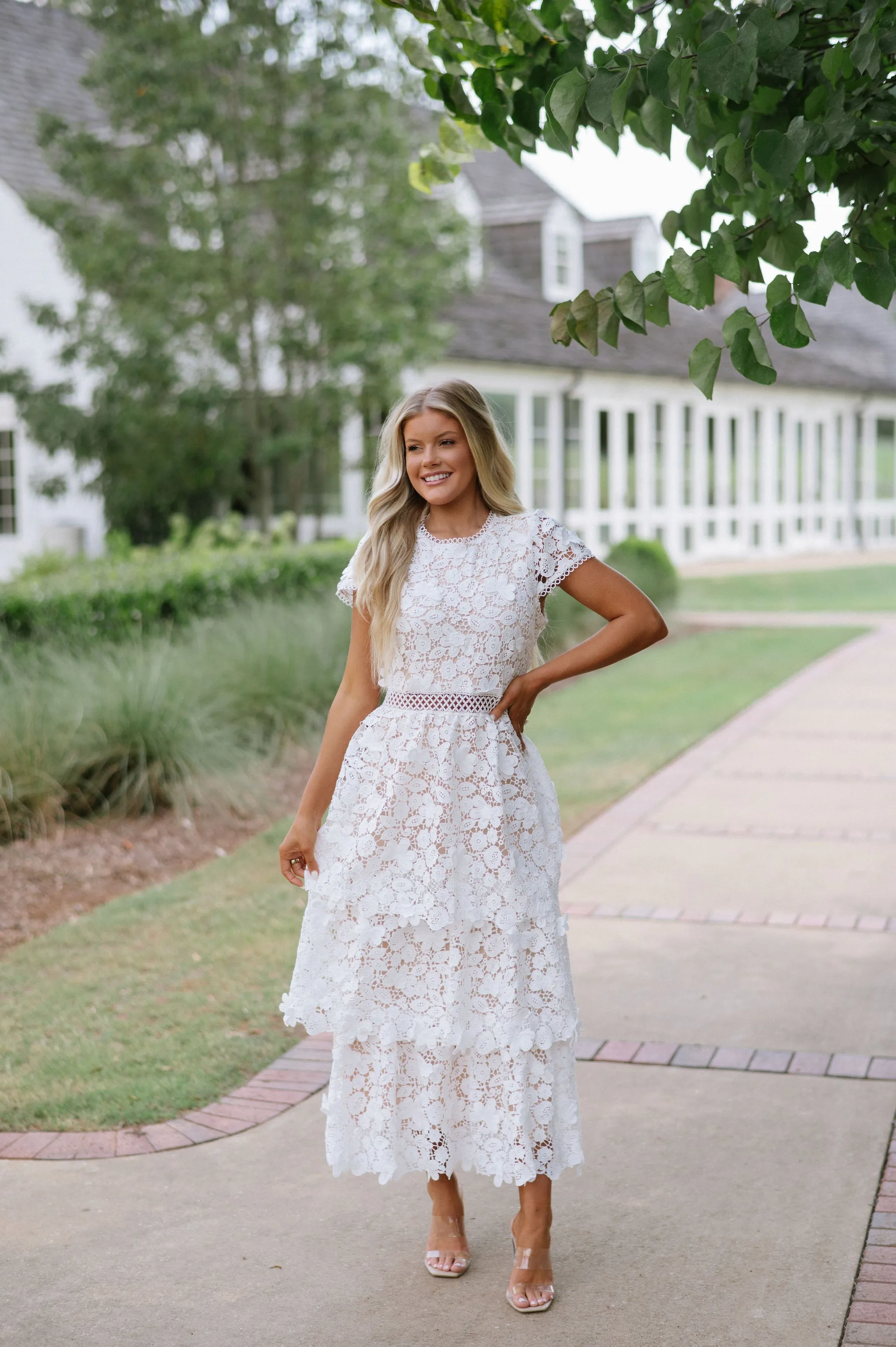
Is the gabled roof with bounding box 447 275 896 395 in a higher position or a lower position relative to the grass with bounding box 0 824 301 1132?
higher

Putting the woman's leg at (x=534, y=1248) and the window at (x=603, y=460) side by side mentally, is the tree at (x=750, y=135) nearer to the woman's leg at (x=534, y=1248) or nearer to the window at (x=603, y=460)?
the woman's leg at (x=534, y=1248)

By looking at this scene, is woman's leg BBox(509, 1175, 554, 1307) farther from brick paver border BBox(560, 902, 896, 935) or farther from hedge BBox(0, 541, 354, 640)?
hedge BBox(0, 541, 354, 640)

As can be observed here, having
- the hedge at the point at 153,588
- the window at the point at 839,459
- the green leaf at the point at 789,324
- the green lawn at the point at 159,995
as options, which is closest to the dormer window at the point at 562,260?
the window at the point at 839,459

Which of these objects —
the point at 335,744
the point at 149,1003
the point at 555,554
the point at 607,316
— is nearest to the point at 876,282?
the point at 607,316

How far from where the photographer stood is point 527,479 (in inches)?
935

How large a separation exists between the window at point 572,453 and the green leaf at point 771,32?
2200 cm

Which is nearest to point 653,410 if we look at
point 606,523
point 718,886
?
point 606,523

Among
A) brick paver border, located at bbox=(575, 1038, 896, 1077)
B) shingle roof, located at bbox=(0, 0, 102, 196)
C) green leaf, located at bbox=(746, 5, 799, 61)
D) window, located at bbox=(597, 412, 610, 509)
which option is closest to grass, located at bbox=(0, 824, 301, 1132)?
brick paver border, located at bbox=(575, 1038, 896, 1077)

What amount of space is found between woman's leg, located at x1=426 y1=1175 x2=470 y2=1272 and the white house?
1355cm

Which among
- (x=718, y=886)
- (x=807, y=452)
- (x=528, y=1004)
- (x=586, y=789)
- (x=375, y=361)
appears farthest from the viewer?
(x=807, y=452)

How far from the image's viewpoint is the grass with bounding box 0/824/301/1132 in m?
4.50

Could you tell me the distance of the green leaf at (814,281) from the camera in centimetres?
305

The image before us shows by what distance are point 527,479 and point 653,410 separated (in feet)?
15.4

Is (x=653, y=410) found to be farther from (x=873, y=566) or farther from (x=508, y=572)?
(x=508, y=572)
